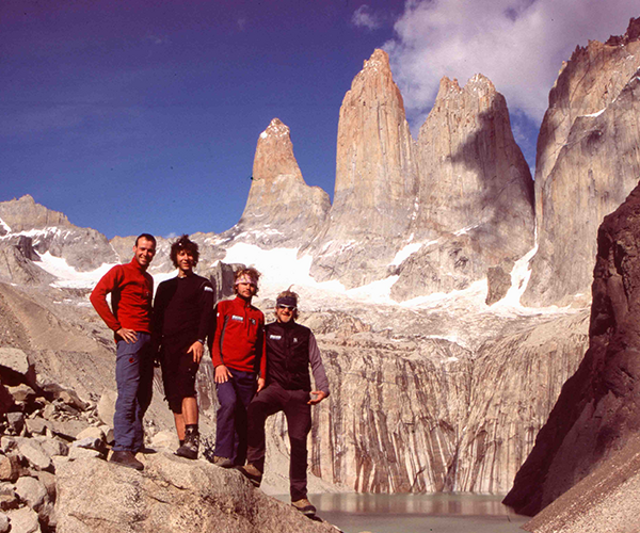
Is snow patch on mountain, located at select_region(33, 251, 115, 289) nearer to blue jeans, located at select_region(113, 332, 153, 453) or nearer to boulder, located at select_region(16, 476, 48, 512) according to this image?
blue jeans, located at select_region(113, 332, 153, 453)

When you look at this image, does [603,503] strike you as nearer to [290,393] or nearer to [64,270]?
[290,393]

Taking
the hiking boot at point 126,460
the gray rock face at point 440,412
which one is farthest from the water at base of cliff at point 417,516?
the hiking boot at point 126,460

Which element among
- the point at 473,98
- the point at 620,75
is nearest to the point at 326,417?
the point at 620,75

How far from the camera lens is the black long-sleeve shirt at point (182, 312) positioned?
7.29 m

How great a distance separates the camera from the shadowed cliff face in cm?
1947

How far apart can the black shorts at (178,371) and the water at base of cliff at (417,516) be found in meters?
12.8

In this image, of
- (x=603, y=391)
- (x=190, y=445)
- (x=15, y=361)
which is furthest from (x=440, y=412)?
(x=190, y=445)

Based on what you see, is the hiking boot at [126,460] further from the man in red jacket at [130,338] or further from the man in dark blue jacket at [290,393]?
the man in dark blue jacket at [290,393]

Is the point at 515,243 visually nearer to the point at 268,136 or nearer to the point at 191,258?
the point at 268,136

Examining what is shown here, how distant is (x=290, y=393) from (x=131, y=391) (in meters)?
1.72

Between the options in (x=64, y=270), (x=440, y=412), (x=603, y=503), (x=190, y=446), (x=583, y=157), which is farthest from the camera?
(x=64, y=270)

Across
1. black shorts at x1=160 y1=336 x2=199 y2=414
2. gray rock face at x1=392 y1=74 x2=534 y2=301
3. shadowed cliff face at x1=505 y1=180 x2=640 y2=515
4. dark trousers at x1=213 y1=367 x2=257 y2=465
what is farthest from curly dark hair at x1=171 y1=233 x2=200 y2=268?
gray rock face at x1=392 y1=74 x2=534 y2=301

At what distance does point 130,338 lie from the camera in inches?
268

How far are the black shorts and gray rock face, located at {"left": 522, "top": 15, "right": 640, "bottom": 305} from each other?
5614 centimetres
